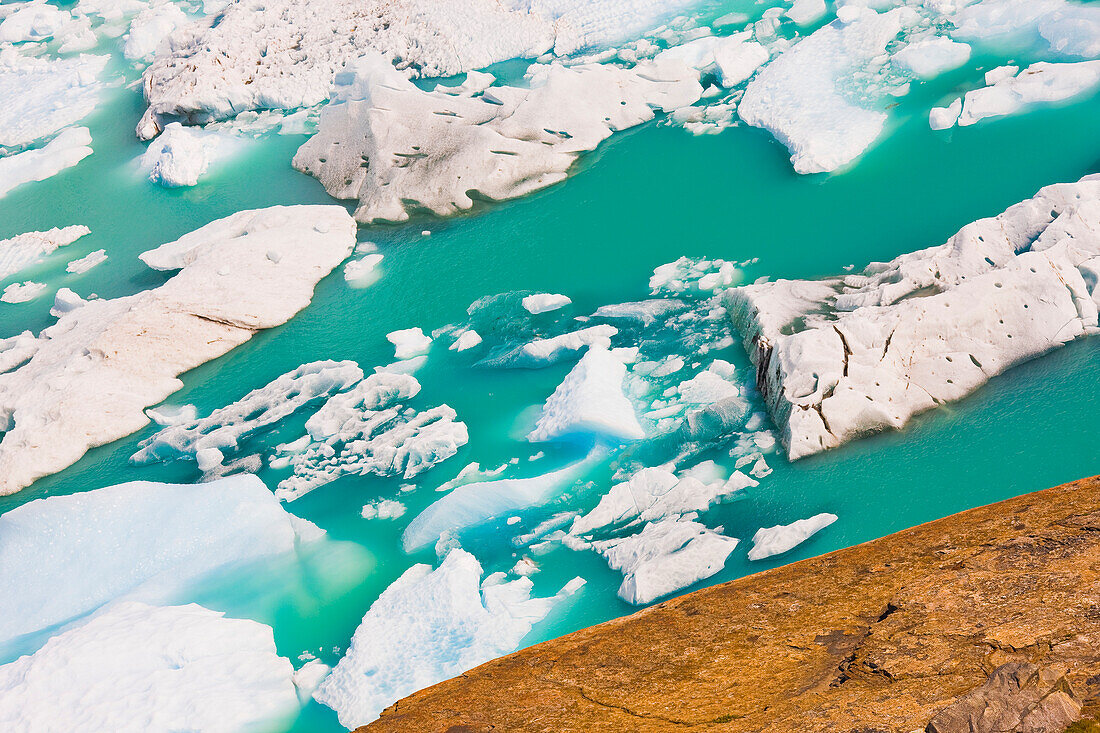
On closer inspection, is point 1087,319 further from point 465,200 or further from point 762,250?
point 465,200

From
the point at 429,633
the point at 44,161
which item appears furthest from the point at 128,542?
the point at 44,161

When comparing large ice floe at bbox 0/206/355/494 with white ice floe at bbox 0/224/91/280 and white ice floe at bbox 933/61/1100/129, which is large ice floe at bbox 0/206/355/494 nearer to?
white ice floe at bbox 0/224/91/280

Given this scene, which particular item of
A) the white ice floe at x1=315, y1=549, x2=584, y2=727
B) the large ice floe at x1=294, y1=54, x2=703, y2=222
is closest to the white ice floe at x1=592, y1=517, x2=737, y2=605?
the white ice floe at x1=315, y1=549, x2=584, y2=727

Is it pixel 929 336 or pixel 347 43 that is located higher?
pixel 347 43

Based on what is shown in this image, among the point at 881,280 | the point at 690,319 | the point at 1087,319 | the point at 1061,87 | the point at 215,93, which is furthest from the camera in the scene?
the point at 215,93

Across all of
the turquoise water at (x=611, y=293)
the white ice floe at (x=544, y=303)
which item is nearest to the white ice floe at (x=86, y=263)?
the turquoise water at (x=611, y=293)

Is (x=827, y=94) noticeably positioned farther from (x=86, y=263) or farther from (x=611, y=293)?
(x=86, y=263)

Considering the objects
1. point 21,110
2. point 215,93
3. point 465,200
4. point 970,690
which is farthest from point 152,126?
point 970,690

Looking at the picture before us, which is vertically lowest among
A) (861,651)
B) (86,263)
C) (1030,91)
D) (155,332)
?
(155,332)
